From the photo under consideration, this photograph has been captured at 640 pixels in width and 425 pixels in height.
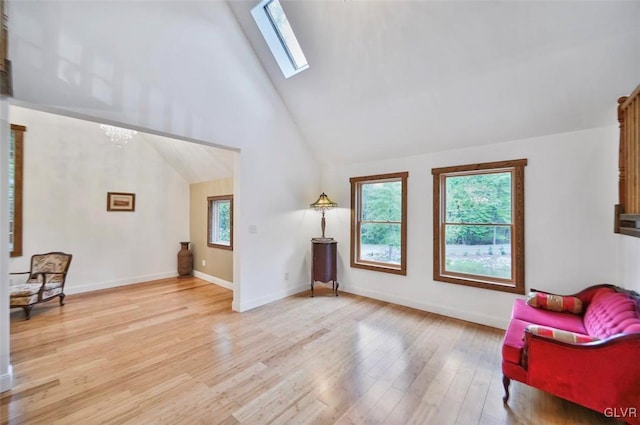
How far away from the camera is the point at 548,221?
2.96 metres

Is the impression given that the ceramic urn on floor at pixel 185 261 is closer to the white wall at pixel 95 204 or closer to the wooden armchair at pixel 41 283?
the white wall at pixel 95 204

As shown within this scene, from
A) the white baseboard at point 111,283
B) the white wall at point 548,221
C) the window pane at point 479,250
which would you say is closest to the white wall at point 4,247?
the white baseboard at point 111,283

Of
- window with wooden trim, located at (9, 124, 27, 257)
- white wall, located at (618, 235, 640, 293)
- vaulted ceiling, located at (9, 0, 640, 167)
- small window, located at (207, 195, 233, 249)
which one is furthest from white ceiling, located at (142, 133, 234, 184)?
white wall, located at (618, 235, 640, 293)

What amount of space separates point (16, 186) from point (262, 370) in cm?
486

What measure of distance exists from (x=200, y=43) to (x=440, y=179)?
370cm

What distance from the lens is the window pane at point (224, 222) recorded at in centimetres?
537

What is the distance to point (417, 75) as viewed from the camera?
9.77 feet

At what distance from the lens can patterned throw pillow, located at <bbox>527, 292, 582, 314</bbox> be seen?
2537mm

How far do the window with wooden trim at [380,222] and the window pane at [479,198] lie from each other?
670mm

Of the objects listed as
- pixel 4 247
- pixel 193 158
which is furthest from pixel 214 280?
pixel 4 247

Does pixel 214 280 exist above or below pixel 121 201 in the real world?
below

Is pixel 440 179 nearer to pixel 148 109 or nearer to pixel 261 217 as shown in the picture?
pixel 261 217

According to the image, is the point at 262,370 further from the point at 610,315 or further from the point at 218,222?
the point at 218,222

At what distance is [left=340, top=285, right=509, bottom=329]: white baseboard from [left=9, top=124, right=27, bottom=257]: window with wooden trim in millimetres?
5446
